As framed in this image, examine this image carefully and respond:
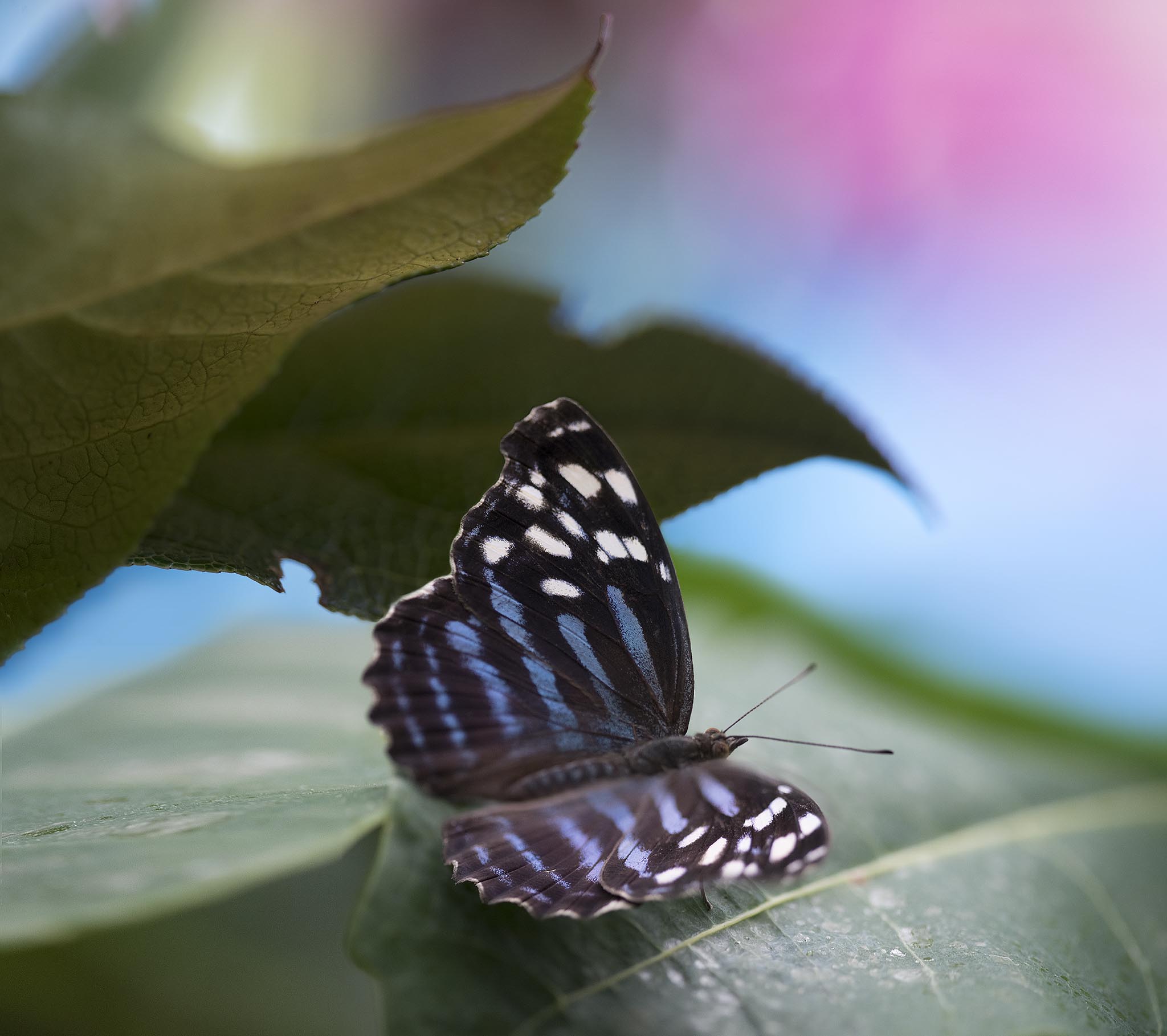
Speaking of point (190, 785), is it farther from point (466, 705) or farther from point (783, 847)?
point (783, 847)

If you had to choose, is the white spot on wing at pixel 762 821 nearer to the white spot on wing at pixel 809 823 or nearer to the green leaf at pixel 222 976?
the white spot on wing at pixel 809 823

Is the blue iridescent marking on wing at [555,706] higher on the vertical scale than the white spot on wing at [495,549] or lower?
lower

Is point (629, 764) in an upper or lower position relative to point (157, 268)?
lower

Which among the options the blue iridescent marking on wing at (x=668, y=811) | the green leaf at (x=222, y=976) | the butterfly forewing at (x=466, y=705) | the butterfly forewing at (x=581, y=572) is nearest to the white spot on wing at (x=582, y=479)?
the butterfly forewing at (x=581, y=572)

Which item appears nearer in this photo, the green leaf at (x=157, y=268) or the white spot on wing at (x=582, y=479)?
the green leaf at (x=157, y=268)

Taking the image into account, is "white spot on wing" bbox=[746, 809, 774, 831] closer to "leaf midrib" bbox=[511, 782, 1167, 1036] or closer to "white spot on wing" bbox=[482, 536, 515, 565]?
"leaf midrib" bbox=[511, 782, 1167, 1036]

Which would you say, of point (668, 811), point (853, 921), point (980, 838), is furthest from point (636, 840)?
point (980, 838)

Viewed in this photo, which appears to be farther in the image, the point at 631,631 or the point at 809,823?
the point at 631,631

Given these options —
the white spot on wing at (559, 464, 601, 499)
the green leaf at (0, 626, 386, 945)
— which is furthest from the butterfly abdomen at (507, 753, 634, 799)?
the white spot on wing at (559, 464, 601, 499)
